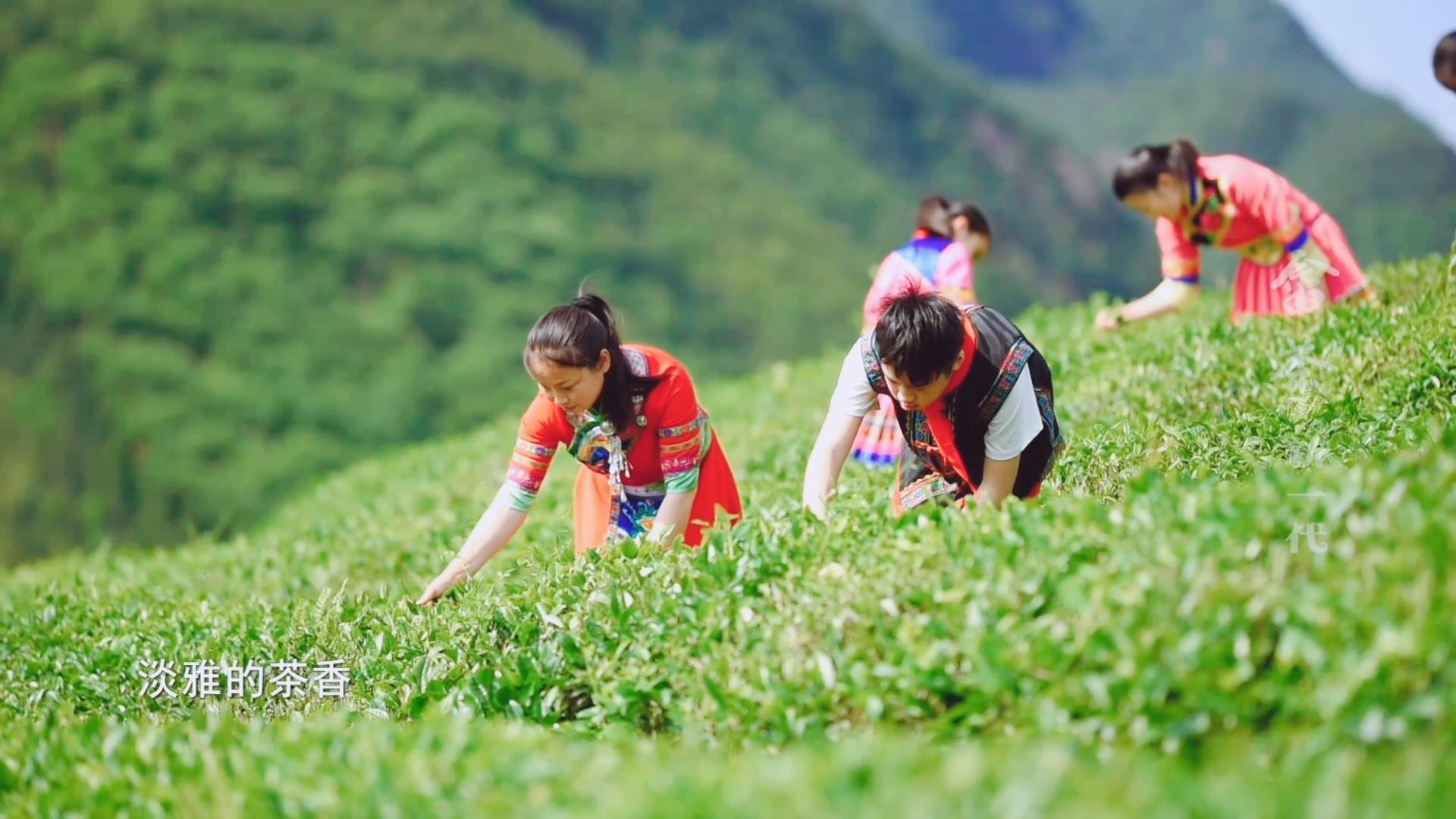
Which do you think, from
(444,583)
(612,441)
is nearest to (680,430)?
(612,441)

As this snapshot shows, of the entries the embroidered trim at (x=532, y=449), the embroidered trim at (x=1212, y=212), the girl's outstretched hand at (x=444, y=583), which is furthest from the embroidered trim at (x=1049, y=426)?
the embroidered trim at (x=1212, y=212)

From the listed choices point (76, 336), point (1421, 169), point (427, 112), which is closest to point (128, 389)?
point (76, 336)

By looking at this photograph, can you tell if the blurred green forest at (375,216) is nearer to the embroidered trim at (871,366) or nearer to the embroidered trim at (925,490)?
the embroidered trim at (925,490)

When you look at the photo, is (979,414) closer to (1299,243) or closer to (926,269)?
(926,269)

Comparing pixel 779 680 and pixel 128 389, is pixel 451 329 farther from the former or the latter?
pixel 779 680

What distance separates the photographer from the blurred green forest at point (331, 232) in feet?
108

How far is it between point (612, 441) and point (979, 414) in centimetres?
161

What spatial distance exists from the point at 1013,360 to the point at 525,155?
128 feet

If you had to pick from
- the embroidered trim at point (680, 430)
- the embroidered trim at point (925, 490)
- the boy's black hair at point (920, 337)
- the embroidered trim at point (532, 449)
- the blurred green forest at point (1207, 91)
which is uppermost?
the blurred green forest at point (1207, 91)

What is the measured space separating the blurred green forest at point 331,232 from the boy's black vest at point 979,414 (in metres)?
22.7

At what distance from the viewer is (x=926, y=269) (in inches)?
330

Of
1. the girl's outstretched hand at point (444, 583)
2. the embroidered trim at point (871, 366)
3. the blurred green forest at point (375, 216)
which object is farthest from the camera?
the blurred green forest at point (375, 216)

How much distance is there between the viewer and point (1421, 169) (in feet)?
232

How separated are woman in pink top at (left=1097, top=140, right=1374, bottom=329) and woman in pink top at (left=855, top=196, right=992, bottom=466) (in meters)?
0.95
